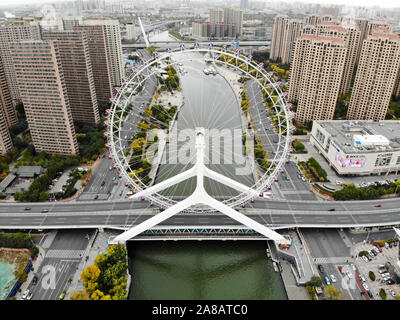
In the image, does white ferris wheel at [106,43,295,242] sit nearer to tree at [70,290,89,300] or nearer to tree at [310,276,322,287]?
tree at [310,276,322,287]

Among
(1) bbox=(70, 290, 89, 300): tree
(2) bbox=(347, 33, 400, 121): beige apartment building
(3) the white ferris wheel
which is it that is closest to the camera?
(1) bbox=(70, 290, 89, 300): tree

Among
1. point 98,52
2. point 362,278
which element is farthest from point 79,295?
point 98,52

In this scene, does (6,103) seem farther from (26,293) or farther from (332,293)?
(332,293)

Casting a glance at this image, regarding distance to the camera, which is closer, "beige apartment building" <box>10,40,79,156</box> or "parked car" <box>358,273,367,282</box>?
"parked car" <box>358,273,367,282</box>


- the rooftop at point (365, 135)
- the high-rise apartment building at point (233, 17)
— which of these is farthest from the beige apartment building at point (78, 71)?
the high-rise apartment building at point (233, 17)

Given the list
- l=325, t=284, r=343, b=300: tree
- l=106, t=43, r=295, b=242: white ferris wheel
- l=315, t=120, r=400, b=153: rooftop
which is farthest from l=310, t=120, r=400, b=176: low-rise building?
l=325, t=284, r=343, b=300: tree
